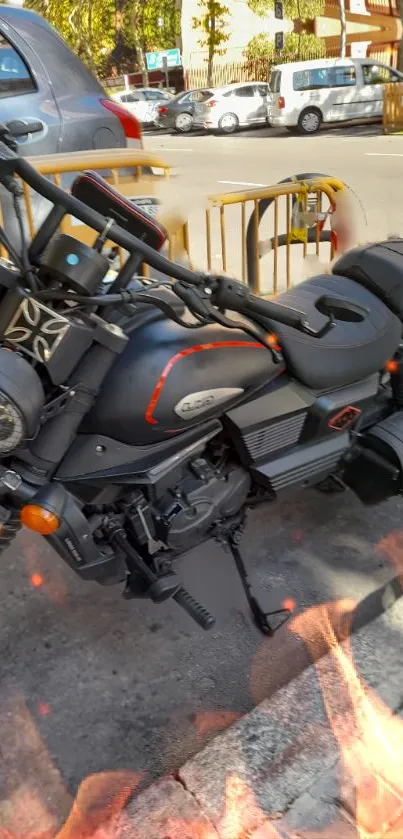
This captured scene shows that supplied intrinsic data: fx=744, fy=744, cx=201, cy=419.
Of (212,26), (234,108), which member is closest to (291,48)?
(212,26)

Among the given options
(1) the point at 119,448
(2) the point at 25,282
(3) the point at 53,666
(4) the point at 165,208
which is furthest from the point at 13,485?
(4) the point at 165,208

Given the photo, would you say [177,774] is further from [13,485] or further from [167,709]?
[13,485]

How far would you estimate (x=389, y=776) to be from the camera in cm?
212

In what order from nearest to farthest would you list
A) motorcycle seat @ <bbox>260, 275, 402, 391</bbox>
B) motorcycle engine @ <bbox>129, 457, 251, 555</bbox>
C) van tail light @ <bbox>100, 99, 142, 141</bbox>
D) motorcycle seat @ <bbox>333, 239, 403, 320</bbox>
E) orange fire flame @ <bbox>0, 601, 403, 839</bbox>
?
orange fire flame @ <bbox>0, 601, 403, 839</bbox>, motorcycle engine @ <bbox>129, 457, 251, 555</bbox>, motorcycle seat @ <bbox>260, 275, 402, 391</bbox>, motorcycle seat @ <bbox>333, 239, 403, 320</bbox>, van tail light @ <bbox>100, 99, 142, 141</bbox>

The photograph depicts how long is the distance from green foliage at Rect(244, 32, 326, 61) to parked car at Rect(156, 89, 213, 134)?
9365 mm

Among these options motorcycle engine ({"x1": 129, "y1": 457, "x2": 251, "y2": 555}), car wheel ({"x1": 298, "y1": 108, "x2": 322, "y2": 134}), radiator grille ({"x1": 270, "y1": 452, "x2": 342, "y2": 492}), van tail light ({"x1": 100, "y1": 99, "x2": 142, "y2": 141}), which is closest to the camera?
motorcycle engine ({"x1": 129, "y1": 457, "x2": 251, "y2": 555})

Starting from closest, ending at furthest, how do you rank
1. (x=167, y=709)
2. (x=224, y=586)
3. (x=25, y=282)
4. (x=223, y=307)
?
(x=25, y=282), (x=223, y=307), (x=167, y=709), (x=224, y=586)

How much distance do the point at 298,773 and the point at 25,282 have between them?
156 cm

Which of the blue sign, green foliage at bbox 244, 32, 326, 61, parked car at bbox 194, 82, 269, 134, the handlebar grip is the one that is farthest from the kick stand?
the blue sign

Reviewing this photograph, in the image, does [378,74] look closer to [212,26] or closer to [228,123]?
[228,123]

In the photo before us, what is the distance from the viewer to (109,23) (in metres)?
37.1

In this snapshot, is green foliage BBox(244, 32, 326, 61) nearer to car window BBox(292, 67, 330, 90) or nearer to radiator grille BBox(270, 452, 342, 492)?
car window BBox(292, 67, 330, 90)

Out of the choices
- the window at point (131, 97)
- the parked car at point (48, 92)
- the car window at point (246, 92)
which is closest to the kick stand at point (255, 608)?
the parked car at point (48, 92)

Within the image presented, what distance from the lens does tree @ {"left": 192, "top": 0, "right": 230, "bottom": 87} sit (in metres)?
30.7
